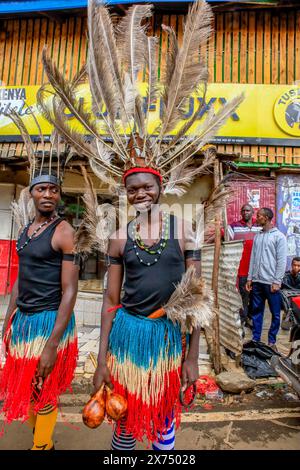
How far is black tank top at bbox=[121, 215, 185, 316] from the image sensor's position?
1741 millimetres

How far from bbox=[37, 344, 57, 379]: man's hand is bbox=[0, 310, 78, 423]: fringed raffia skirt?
2.0 inches

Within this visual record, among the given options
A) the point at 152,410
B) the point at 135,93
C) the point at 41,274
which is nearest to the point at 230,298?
the point at 152,410

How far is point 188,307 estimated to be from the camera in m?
1.62

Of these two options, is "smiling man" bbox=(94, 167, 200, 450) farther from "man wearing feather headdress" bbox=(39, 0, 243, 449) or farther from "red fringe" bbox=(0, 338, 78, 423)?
"red fringe" bbox=(0, 338, 78, 423)

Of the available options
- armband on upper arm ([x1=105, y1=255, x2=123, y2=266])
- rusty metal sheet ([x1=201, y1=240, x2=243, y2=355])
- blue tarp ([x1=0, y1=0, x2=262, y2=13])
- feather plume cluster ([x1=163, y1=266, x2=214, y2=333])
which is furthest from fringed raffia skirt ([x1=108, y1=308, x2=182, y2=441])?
blue tarp ([x1=0, y1=0, x2=262, y2=13])

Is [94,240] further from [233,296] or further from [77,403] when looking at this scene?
[233,296]

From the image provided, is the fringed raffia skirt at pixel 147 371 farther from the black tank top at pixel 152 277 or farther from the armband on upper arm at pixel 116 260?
the armband on upper arm at pixel 116 260

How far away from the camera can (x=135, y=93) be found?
196cm

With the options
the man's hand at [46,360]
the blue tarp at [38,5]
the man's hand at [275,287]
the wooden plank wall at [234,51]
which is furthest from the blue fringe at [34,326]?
the blue tarp at [38,5]

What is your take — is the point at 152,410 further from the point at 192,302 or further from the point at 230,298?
the point at 230,298

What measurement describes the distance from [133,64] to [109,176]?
73 cm

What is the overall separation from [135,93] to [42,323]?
1588 mm

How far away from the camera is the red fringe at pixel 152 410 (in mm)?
1707
